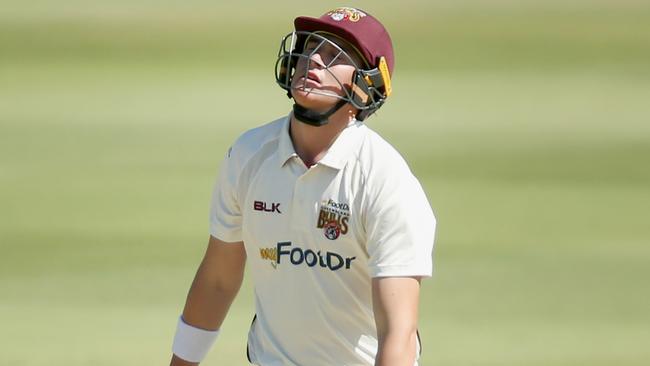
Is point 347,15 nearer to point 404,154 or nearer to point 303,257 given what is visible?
point 303,257

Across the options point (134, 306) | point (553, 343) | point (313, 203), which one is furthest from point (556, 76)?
point (313, 203)

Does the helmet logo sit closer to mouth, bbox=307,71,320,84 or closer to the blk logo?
mouth, bbox=307,71,320,84

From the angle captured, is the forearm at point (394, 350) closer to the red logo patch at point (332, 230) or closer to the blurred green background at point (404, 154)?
the red logo patch at point (332, 230)

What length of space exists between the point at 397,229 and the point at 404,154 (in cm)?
385

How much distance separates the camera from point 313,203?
11.2ft

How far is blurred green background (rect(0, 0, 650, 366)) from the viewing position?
580 cm

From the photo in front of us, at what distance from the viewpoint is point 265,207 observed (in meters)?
3.47

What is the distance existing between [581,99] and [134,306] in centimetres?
294

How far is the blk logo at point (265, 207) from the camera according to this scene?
346 cm

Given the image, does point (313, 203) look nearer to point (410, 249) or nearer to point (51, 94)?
point (410, 249)

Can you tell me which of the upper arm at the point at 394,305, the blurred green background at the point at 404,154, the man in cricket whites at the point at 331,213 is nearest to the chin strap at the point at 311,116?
the man in cricket whites at the point at 331,213

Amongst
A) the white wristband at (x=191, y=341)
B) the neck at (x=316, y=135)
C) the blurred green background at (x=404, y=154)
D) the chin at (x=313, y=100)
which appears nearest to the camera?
the chin at (x=313, y=100)

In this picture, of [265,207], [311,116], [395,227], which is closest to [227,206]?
[265,207]

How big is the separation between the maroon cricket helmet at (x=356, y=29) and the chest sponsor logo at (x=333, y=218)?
1.16 feet
